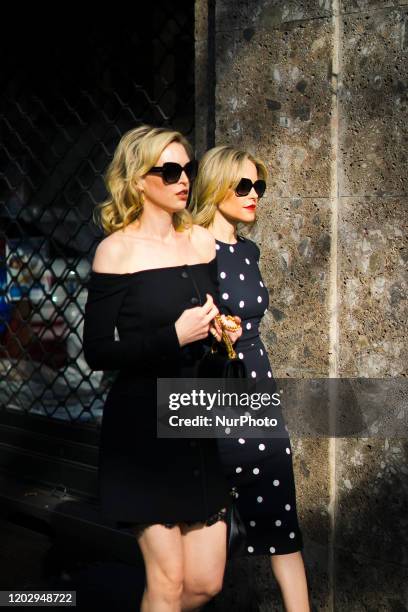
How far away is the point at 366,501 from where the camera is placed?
4262 mm

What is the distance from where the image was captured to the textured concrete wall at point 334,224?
4074 mm

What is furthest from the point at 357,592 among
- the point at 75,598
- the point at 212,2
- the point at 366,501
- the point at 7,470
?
the point at 7,470

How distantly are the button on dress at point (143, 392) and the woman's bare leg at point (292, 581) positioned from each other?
515 mm

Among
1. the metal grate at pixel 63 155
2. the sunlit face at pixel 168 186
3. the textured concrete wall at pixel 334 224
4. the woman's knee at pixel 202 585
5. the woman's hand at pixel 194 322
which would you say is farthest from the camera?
the metal grate at pixel 63 155

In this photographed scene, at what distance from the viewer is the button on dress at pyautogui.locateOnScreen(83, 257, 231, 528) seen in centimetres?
324

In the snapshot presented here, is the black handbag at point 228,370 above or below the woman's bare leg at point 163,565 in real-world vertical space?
above

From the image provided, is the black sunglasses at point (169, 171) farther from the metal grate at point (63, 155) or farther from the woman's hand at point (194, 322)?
the metal grate at point (63, 155)

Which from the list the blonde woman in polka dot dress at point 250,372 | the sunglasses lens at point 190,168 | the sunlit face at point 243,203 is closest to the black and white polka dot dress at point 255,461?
the blonde woman in polka dot dress at point 250,372

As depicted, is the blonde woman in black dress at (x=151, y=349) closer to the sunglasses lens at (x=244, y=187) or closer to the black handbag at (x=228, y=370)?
the black handbag at (x=228, y=370)

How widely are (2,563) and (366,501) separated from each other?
7.32ft

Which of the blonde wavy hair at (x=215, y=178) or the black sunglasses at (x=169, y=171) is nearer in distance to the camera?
the black sunglasses at (x=169, y=171)

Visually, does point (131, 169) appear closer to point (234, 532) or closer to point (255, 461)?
point (255, 461)

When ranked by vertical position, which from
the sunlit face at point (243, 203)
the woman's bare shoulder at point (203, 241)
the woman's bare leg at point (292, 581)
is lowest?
the woman's bare leg at point (292, 581)

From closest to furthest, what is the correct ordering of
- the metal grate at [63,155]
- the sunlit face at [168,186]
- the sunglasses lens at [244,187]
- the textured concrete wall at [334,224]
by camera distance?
the sunlit face at [168,186]
the sunglasses lens at [244,187]
the textured concrete wall at [334,224]
the metal grate at [63,155]
